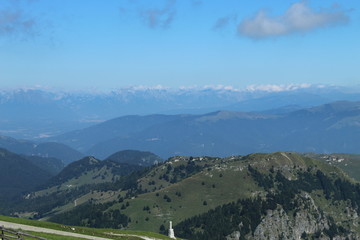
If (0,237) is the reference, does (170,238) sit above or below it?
below

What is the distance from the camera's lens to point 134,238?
2872 inches

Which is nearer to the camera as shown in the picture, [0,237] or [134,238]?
[0,237]

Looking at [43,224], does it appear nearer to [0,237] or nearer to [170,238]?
[170,238]

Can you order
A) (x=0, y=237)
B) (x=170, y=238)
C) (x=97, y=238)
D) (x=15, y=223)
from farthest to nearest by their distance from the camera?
(x=170, y=238) → (x=15, y=223) → (x=97, y=238) → (x=0, y=237)

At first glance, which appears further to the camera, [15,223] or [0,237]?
[15,223]

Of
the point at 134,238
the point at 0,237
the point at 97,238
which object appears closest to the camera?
the point at 0,237

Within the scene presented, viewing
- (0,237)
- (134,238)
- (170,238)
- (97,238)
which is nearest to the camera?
(0,237)

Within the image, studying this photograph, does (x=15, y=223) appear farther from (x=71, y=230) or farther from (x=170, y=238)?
(x=170, y=238)

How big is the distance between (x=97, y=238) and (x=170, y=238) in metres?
23.6

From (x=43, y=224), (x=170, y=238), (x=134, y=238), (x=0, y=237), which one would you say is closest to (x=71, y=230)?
(x=43, y=224)

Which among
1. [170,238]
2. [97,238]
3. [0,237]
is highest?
[0,237]

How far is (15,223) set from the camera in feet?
219

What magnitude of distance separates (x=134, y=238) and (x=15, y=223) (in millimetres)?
19404

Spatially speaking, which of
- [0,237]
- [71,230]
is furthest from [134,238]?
[0,237]
